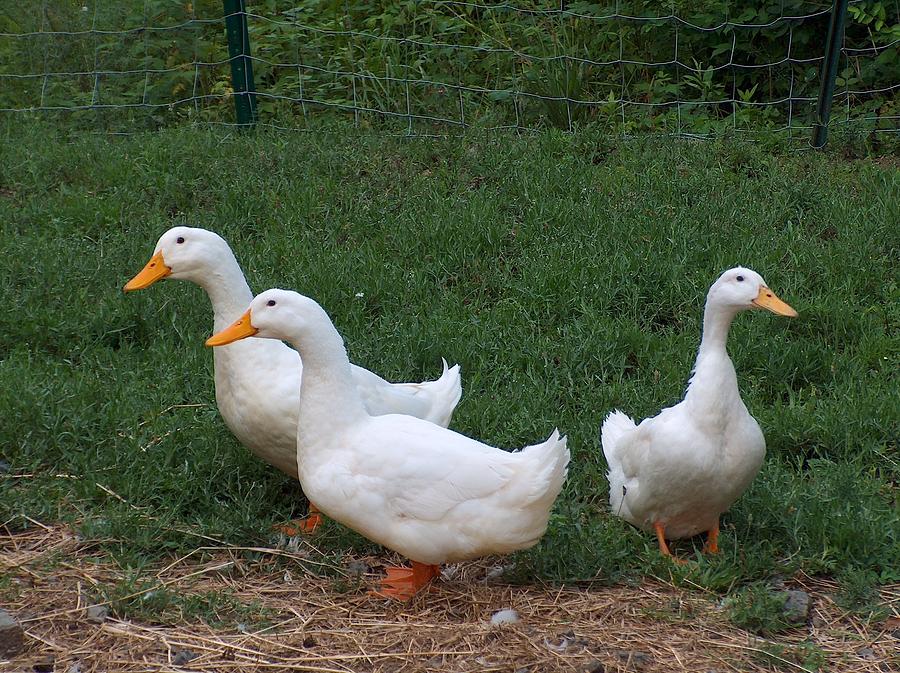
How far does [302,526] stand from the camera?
4.29 meters

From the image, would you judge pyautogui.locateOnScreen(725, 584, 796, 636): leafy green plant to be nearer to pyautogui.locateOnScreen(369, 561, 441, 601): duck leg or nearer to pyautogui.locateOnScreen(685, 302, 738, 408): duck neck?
pyautogui.locateOnScreen(685, 302, 738, 408): duck neck

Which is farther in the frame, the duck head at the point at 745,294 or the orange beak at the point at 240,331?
the duck head at the point at 745,294

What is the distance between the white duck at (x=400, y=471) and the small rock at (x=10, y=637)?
99cm

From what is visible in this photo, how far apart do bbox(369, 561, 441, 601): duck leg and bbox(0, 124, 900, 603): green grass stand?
32 centimetres

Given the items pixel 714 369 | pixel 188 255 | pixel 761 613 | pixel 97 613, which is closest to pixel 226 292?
pixel 188 255

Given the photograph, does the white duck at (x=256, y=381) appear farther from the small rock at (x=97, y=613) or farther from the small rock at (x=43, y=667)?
the small rock at (x=43, y=667)

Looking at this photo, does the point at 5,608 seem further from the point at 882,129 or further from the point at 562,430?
the point at 882,129

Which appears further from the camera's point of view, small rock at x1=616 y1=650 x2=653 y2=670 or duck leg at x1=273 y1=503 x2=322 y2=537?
duck leg at x1=273 y1=503 x2=322 y2=537

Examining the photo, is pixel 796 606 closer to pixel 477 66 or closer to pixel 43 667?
pixel 43 667

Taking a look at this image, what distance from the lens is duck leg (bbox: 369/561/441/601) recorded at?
3.85m

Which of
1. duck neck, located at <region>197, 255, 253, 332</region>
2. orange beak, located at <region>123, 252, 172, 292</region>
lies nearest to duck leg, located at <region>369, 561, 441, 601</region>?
duck neck, located at <region>197, 255, 253, 332</region>

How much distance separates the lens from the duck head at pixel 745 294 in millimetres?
4043

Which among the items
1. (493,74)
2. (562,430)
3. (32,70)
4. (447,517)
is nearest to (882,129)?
(493,74)

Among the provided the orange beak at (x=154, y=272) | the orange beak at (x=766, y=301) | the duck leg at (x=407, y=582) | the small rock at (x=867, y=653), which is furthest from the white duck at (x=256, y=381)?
the small rock at (x=867, y=653)
